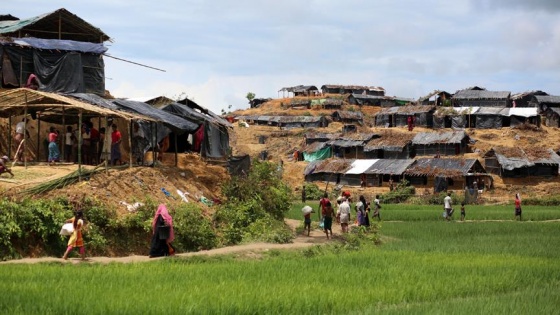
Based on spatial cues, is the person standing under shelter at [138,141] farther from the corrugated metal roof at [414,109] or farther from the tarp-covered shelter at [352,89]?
the tarp-covered shelter at [352,89]

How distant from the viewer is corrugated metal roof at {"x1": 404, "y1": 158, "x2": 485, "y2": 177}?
46.0 meters

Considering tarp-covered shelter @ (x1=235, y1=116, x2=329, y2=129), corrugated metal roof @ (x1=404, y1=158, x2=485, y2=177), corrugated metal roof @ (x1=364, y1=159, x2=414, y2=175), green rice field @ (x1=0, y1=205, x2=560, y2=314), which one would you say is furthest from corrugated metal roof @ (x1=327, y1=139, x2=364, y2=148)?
green rice field @ (x1=0, y1=205, x2=560, y2=314)

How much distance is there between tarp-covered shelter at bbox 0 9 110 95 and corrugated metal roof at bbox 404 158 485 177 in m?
25.6

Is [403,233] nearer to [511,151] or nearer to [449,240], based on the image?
[449,240]

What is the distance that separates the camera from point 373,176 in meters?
50.9

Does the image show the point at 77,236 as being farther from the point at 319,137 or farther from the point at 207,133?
the point at 319,137

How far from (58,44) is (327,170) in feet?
97.2

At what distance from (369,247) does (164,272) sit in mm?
7916

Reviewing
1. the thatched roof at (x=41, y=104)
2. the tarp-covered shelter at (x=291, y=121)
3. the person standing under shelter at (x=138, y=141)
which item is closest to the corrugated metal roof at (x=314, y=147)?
the tarp-covered shelter at (x=291, y=121)

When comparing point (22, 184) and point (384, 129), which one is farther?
point (384, 129)

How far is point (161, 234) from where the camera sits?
1551cm

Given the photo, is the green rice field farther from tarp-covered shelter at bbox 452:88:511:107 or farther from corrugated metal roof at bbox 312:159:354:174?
tarp-covered shelter at bbox 452:88:511:107

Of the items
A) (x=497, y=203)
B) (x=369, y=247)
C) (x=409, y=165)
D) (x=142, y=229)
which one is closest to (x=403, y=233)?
(x=369, y=247)

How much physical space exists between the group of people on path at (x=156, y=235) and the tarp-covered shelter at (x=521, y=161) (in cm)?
3441
